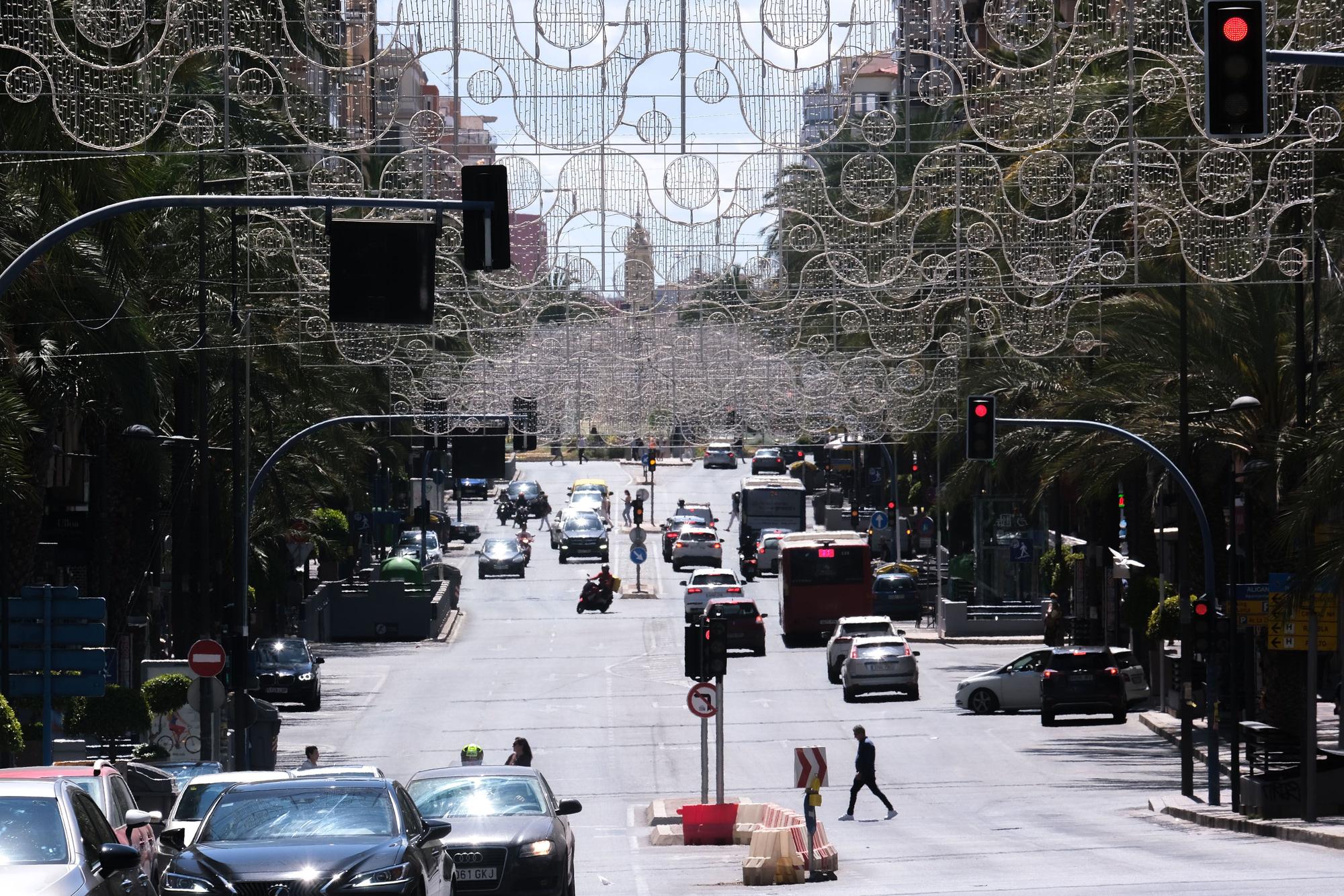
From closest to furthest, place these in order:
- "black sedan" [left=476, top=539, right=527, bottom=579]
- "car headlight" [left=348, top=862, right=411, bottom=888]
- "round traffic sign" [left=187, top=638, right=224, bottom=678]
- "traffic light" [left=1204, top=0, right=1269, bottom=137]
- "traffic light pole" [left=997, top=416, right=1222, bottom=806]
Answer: "traffic light" [left=1204, top=0, right=1269, bottom=137]
"car headlight" [left=348, top=862, right=411, bottom=888]
"traffic light pole" [left=997, top=416, right=1222, bottom=806]
"round traffic sign" [left=187, top=638, right=224, bottom=678]
"black sedan" [left=476, top=539, right=527, bottom=579]

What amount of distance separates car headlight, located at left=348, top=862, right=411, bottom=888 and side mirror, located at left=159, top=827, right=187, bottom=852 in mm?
1815

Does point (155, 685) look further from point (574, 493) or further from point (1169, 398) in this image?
point (574, 493)

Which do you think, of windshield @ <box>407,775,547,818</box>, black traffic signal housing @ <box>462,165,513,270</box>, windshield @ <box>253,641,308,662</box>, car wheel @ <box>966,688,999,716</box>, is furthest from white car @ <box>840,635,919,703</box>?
black traffic signal housing @ <box>462,165,513,270</box>

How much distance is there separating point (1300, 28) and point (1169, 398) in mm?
12466

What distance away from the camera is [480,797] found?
64.9ft

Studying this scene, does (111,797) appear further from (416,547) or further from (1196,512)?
(416,547)

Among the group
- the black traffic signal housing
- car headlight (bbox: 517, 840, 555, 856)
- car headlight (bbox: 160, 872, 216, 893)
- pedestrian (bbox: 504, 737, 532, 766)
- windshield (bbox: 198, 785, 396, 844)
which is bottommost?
pedestrian (bbox: 504, 737, 532, 766)

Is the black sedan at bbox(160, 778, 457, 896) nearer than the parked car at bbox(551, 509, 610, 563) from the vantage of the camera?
Yes

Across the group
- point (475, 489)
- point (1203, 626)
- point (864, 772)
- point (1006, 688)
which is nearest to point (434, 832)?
point (864, 772)

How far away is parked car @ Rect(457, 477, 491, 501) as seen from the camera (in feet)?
404

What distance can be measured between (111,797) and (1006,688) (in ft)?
106

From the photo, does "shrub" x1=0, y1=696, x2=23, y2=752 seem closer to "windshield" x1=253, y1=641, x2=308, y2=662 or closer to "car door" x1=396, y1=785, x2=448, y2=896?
"car door" x1=396, y1=785, x2=448, y2=896

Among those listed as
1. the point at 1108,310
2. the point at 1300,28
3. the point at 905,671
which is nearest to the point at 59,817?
the point at 1300,28

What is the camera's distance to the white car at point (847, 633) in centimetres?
5128
